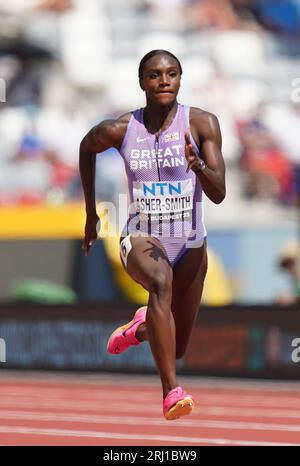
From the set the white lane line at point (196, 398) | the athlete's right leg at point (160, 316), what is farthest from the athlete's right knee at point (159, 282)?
the white lane line at point (196, 398)

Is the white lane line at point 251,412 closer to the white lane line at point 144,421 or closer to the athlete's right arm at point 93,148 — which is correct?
the white lane line at point 144,421

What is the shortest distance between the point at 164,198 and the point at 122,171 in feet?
44.1

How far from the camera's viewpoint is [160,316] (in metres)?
6.05

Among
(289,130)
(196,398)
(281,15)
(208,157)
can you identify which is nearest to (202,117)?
(208,157)

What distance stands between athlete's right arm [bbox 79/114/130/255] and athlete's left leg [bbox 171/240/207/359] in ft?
1.73

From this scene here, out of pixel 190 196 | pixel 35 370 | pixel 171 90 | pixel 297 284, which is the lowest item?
pixel 35 370

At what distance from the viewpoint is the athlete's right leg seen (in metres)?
6.03

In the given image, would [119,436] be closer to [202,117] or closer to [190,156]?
[202,117]

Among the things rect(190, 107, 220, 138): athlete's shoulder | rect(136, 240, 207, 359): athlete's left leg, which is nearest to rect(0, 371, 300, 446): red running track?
rect(136, 240, 207, 359): athlete's left leg

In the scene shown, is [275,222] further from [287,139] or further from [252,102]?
[252,102]

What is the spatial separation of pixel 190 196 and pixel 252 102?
15.0 m

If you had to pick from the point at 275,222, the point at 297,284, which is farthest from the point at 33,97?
the point at 297,284

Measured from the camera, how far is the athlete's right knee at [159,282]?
606cm

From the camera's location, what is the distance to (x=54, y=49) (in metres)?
23.4
